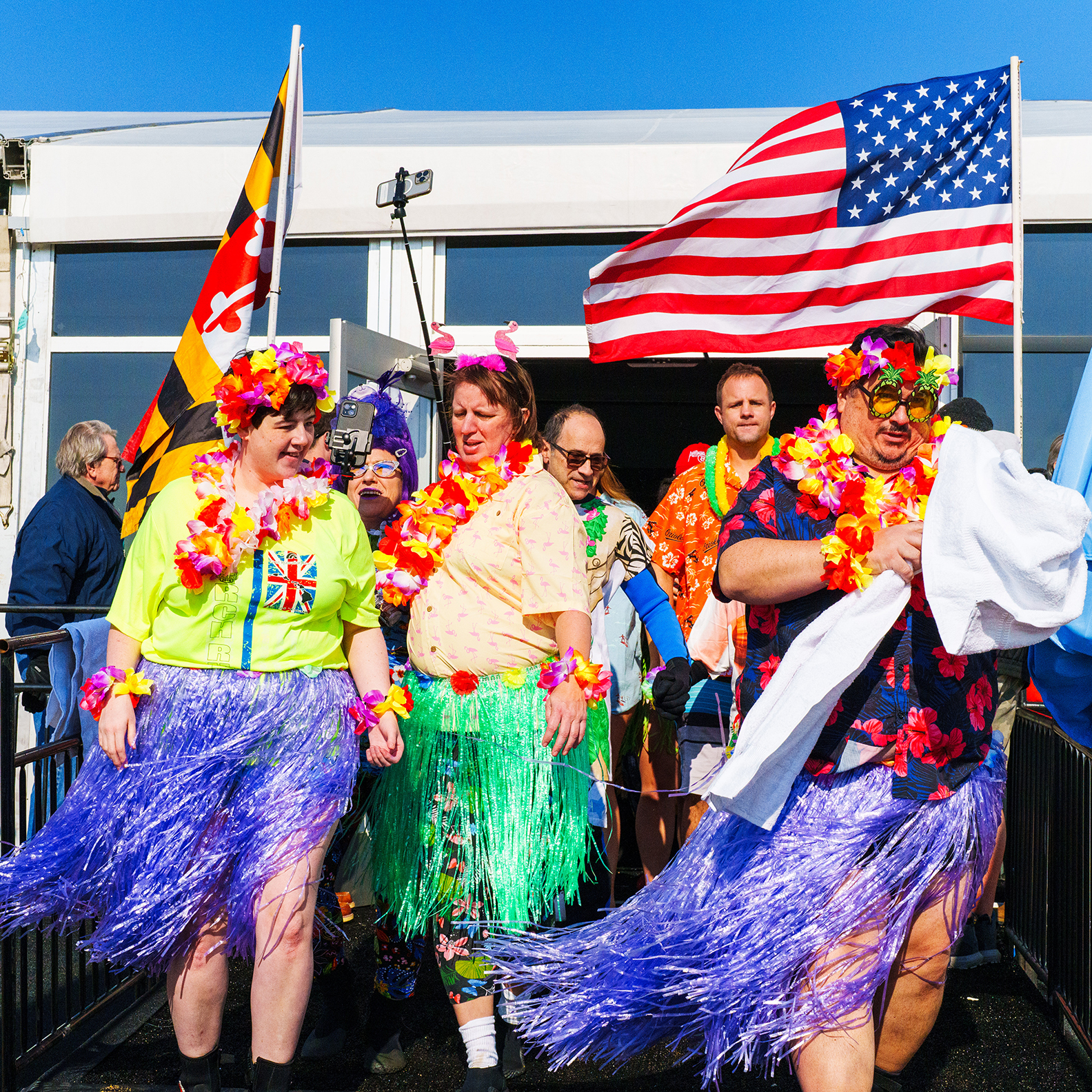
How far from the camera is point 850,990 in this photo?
2.10 meters

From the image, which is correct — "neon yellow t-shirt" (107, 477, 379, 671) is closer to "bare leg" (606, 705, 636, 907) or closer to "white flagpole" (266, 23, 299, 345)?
"bare leg" (606, 705, 636, 907)

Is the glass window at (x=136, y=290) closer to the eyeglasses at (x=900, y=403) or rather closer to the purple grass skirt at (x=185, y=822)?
the purple grass skirt at (x=185, y=822)

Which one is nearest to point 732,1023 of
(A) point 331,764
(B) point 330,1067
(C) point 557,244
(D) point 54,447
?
(A) point 331,764

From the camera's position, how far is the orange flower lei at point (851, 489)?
213 centimetres

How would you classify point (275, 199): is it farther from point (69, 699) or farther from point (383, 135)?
point (69, 699)

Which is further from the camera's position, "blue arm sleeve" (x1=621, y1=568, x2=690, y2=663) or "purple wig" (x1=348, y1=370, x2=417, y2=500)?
"purple wig" (x1=348, y1=370, x2=417, y2=500)

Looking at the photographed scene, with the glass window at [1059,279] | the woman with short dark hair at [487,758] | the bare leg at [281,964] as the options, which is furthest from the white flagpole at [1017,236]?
the bare leg at [281,964]

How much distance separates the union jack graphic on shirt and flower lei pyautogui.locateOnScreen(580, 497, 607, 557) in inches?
50.8

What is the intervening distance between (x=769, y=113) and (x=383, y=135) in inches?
104

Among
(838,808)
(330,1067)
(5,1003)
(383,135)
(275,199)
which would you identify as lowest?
(330,1067)

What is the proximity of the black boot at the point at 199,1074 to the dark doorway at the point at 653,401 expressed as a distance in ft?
19.7

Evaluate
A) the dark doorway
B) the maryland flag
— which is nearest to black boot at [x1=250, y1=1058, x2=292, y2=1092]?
the maryland flag

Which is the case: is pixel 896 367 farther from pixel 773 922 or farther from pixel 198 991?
pixel 198 991

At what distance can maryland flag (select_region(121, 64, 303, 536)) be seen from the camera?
15.2ft
